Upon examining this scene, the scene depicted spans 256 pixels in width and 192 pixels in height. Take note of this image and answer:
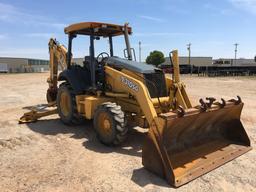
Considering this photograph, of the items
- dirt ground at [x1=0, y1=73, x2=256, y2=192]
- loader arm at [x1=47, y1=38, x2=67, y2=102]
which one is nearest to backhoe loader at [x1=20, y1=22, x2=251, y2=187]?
dirt ground at [x1=0, y1=73, x2=256, y2=192]

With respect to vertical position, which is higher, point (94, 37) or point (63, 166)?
point (94, 37)

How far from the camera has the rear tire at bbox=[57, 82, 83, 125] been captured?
7.60m

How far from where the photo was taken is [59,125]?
8156 mm

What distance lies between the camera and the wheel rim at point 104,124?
5949 millimetres

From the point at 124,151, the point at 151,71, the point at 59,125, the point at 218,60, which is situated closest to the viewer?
the point at 124,151

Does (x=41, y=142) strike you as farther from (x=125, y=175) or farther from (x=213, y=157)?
(x=213, y=157)

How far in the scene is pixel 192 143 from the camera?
18.6 ft

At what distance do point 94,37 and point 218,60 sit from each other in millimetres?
73677

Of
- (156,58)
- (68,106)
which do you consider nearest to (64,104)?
(68,106)

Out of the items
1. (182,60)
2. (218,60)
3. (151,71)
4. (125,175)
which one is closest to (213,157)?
(125,175)

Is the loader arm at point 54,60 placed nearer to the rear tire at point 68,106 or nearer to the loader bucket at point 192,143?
the rear tire at point 68,106

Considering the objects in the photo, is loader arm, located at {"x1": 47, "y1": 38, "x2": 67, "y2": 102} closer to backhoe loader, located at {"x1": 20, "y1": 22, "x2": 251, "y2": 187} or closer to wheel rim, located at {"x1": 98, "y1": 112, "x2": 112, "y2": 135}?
backhoe loader, located at {"x1": 20, "y1": 22, "x2": 251, "y2": 187}

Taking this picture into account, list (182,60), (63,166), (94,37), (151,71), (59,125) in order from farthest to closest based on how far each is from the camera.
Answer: (182,60) → (59,125) → (94,37) → (151,71) → (63,166)

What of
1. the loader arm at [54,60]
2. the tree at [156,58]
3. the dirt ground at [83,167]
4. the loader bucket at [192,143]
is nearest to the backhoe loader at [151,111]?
the loader bucket at [192,143]
